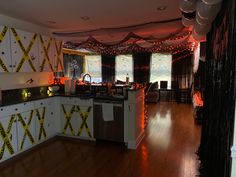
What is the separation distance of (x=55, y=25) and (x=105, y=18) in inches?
55.4

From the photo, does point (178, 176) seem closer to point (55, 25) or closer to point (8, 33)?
point (8, 33)

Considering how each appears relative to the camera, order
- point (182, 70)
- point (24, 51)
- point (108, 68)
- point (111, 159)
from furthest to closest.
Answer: point (108, 68), point (182, 70), point (24, 51), point (111, 159)

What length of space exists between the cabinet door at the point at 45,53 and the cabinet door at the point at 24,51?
13cm

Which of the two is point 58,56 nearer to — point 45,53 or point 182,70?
point 45,53

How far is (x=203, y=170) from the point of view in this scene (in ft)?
9.80

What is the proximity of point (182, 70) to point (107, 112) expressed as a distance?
6375 millimetres

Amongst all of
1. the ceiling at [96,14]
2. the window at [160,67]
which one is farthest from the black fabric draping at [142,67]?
the ceiling at [96,14]

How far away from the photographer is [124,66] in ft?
34.1

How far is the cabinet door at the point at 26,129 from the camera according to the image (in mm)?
3527

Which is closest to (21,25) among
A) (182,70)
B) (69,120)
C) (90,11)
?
(90,11)

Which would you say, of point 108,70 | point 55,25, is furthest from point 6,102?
point 108,70

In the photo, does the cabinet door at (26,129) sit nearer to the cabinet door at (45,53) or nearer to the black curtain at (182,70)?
the cabinet door at (45,53)

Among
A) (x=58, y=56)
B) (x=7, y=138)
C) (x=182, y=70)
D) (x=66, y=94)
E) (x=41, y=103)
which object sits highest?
(x=58, y=56)

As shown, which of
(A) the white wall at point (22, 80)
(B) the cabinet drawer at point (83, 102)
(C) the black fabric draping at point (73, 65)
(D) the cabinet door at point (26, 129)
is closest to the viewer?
(D) the cabinet door at point (26, 129)
